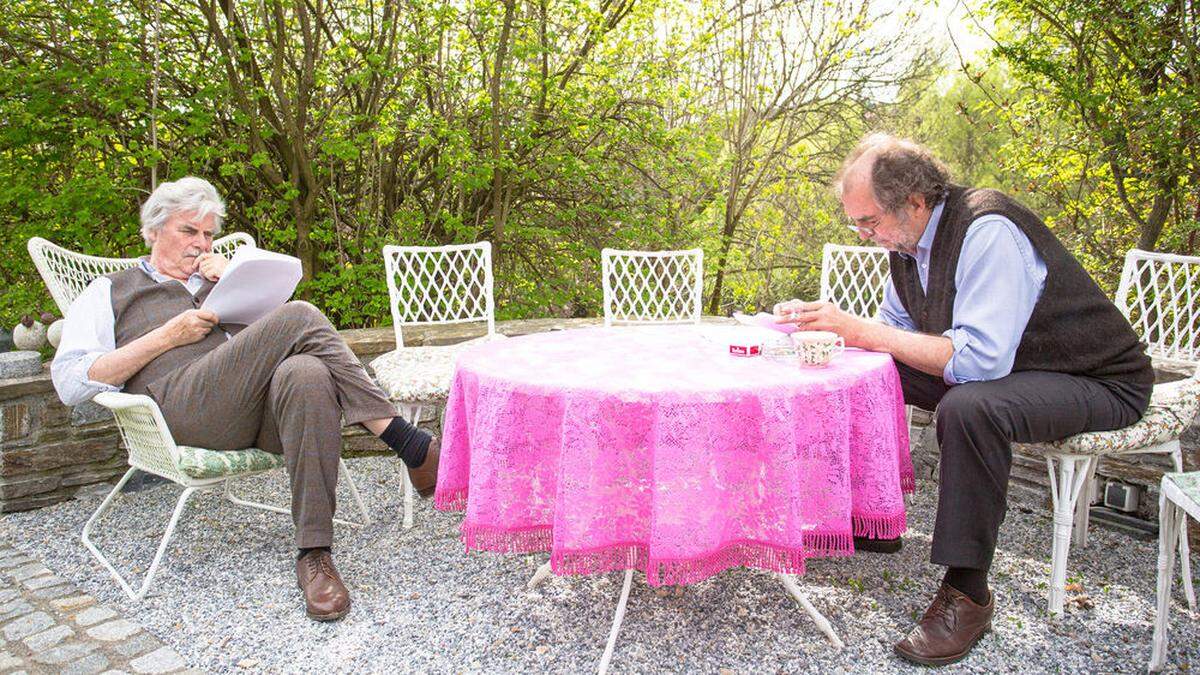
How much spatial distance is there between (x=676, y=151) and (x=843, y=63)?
6.13 feet

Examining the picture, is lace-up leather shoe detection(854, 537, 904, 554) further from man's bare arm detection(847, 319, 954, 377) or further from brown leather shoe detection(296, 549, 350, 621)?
brown leather shoe detection(296, 549, 350, 621)

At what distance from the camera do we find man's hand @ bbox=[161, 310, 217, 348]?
2322 mm

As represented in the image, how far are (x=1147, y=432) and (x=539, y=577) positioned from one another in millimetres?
1701

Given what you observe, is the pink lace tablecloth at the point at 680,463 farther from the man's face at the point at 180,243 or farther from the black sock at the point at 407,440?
the man's face at the point at 180,243

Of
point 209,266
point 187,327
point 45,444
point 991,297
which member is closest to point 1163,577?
point 991,297

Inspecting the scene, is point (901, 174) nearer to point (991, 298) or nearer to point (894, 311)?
point (991, 298)

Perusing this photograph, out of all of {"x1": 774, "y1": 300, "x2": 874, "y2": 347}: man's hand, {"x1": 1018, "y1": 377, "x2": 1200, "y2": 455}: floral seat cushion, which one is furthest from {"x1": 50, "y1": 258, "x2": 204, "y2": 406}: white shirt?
{"x1": 1018, "y1": 377, "x2": 1200, "y2": 455}: floral seat cushion

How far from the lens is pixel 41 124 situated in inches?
141

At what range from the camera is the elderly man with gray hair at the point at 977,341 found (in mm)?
1812

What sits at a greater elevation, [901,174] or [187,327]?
[901,174]

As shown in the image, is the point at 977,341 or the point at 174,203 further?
the point at 174,203

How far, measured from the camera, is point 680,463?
1.55 metres

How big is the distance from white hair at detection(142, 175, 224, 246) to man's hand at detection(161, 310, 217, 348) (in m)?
0.37

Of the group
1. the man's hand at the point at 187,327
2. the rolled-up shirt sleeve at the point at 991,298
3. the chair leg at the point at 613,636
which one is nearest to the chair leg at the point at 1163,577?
the rolled-up shirt sleeve at the point at 991,298
